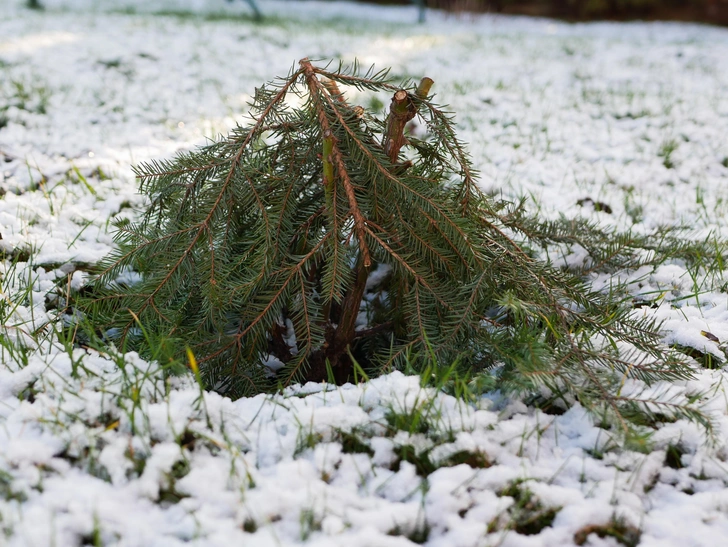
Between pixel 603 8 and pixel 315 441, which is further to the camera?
pixel 603 8

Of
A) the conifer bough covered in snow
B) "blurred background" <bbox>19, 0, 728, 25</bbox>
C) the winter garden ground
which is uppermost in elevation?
"blurred background" <bbox>19, 0, 728, 25</bbox>

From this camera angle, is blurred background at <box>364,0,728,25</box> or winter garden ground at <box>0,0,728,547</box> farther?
blurred background at <box>364,0,728,25</box>

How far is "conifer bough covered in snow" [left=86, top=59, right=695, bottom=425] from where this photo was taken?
154cm

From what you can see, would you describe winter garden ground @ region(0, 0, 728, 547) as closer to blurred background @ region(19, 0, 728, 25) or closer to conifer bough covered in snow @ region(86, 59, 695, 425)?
conifer bough covered in snow @ region(86, 59, 695, 425)

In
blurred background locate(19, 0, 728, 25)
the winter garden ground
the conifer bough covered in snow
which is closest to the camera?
the winter garden ground

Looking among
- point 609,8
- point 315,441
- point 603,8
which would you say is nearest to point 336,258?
point 315,441

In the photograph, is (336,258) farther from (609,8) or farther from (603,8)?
(609,8)

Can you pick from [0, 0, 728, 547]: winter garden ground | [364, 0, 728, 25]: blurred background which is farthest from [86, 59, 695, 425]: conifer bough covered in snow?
[364, 0, 728, 25]: blurred background

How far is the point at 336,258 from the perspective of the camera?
1.51 meters

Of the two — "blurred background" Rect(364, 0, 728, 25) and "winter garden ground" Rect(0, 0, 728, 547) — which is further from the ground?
"blurred background" Rect(364, 0, 728, 25)

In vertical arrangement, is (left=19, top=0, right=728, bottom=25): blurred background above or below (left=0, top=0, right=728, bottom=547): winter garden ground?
above

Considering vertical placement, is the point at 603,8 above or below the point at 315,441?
above

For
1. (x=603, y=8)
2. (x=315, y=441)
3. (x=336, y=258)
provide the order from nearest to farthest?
(x=315, y=441) → (x=336, y=258) → (x=603, y=8)

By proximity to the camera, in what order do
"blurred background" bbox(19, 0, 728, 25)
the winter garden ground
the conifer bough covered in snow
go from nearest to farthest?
the winter garden ground
the conifer bough covered in snow
"blurred background" bbox(19, 0, 728, 25)
